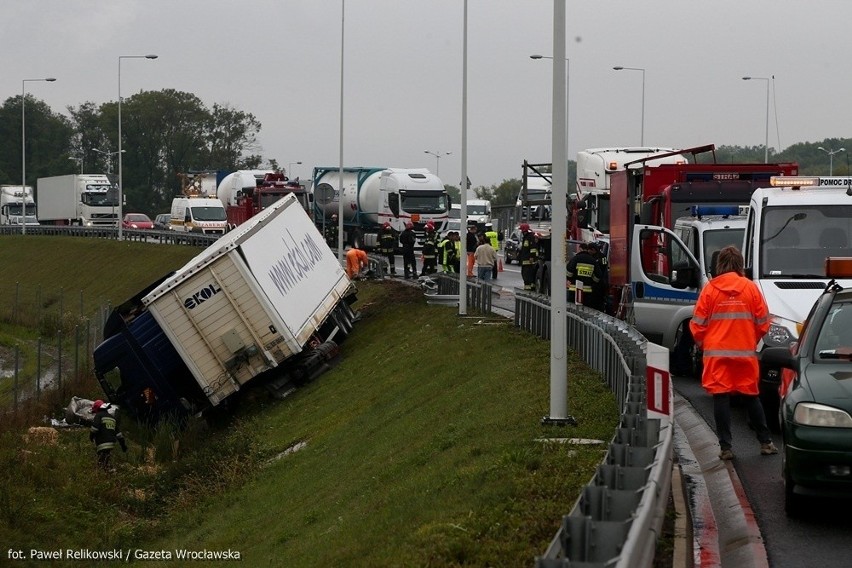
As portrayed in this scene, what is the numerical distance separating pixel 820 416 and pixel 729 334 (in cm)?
234

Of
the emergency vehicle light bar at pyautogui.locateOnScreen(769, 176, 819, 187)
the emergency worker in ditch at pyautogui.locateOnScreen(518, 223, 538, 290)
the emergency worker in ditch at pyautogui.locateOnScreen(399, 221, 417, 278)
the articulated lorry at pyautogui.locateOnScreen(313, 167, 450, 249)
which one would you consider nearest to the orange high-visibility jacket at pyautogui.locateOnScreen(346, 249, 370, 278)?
the emergency worker in ditch at pyautogui.locateOnScreen(399, 221, 417, 278)

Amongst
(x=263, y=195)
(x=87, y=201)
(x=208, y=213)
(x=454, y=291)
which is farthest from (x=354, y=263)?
(x=87, y=201)

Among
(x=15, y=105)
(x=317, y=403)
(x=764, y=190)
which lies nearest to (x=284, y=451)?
(x=317, y=403)

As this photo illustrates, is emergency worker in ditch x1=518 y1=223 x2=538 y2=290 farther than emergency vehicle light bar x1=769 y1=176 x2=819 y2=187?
Yes

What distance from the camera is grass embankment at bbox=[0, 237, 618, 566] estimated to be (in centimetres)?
942

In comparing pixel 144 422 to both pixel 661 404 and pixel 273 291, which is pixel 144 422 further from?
pixel 661 404

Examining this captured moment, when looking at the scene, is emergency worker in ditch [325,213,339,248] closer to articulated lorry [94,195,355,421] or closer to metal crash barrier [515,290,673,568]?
articulated lorry [94,195,355,421]

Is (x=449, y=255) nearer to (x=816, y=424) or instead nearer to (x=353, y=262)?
(x=353, y=262)

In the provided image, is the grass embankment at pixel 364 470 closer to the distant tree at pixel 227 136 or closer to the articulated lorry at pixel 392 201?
the articulated lorry at pixel 392 201

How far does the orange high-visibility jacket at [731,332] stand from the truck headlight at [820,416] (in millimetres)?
2120

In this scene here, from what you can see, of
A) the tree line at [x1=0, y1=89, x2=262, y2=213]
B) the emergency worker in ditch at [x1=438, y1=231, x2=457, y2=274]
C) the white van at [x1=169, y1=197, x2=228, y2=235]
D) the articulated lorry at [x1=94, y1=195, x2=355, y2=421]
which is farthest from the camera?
the tree line at [x1=0, y1=89, x2=262, y2=213]

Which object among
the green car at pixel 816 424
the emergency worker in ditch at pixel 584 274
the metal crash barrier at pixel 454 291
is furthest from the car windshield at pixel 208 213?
the green car at pixel 816 424

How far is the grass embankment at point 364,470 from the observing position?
9.42 m

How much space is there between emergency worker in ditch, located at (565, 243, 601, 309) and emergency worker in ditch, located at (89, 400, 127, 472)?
7944 millimetres
